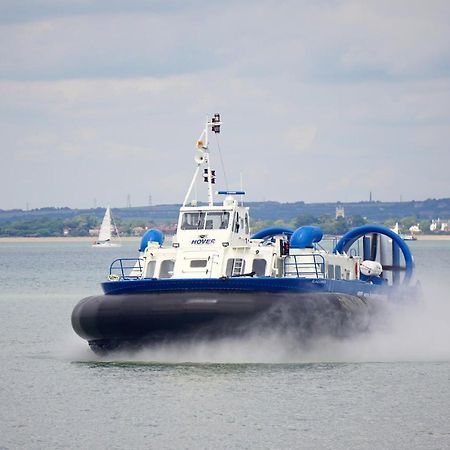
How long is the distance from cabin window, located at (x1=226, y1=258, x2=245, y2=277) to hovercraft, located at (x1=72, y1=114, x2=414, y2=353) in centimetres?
2

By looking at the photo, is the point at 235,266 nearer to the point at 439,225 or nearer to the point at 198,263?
the point at 198,263

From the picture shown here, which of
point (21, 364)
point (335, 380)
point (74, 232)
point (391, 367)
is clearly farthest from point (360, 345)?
point (74, 232)

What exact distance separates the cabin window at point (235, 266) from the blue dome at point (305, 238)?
62.8 inches

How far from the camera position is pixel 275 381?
21938 mm

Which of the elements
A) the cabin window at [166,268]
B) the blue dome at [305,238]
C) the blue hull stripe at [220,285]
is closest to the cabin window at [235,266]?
the cabin window at [166,268]

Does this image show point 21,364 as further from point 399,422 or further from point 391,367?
point 399,422

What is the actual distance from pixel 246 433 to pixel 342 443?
4.39ft

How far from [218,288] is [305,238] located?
3164 millimetres

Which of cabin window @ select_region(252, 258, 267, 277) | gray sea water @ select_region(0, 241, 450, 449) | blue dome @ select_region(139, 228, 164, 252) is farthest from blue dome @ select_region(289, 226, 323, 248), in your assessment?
blue dome @ select_region(139, 228, 164, 252)

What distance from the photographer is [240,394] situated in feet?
68.3

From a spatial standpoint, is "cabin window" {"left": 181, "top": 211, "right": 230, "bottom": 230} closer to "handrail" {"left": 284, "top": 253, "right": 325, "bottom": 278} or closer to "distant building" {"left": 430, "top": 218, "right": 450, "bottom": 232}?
"handrail" {"left": 284, "top": 253, "right": 325, "bottom": 278}

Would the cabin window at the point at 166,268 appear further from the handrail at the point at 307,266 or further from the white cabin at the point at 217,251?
the handrail at the point at 307,266

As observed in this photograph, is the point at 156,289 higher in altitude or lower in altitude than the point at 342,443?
higher

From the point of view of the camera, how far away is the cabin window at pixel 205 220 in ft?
82.2
